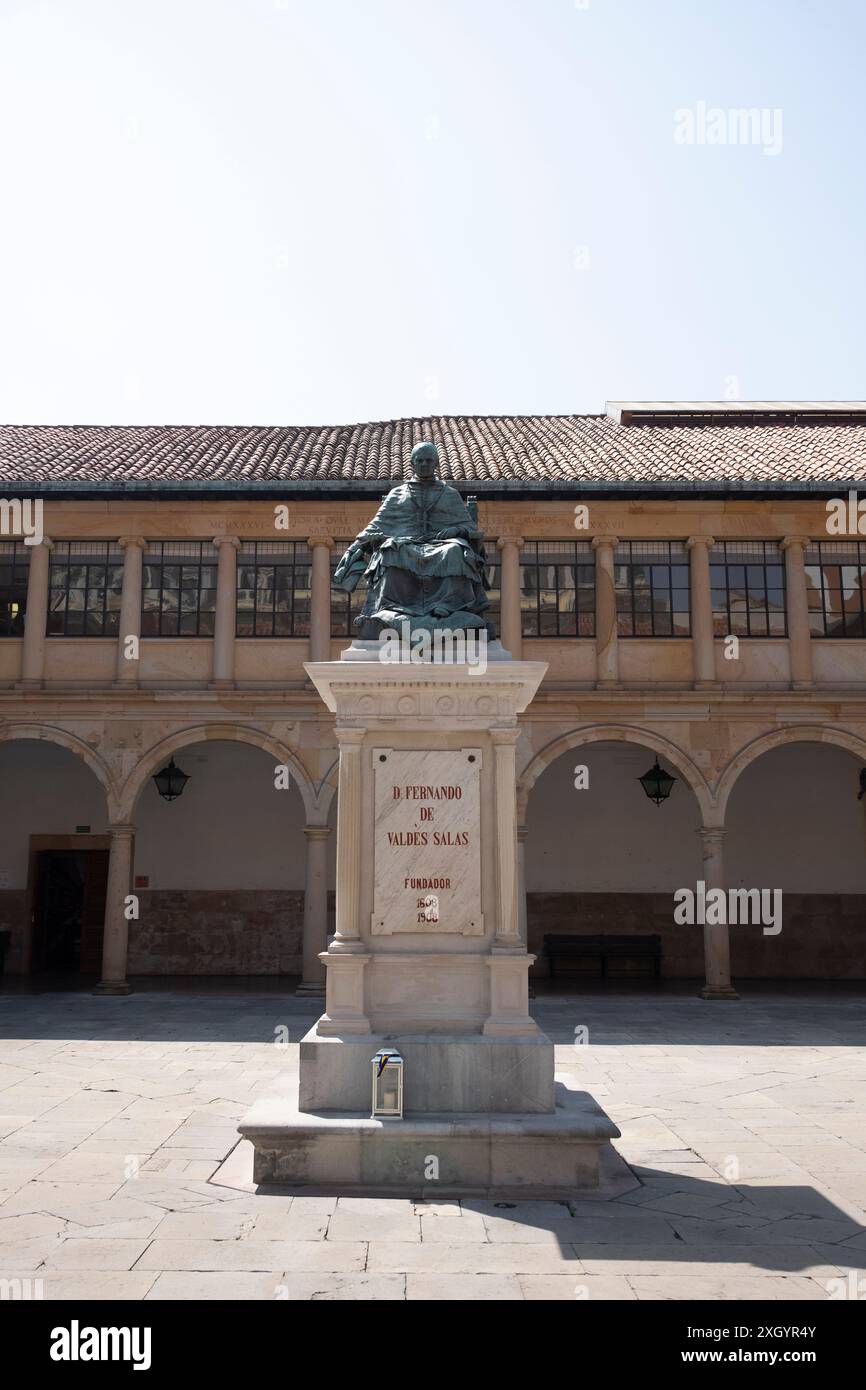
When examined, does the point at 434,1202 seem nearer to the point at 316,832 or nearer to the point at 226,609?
the point at 316,832

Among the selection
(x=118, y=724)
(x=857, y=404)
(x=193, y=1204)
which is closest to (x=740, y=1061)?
(x=193, y=1204)

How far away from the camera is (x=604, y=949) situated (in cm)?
1748

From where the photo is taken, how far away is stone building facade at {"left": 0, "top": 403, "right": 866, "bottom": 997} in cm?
1582

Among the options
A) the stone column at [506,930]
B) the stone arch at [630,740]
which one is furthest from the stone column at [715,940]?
the stone column at [506,930]

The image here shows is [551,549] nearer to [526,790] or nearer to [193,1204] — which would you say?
[526,790]

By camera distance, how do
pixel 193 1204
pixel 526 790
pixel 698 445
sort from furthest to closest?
pixel 698 445 < pixel 526 790 < pixel 193 1204

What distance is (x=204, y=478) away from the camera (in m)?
16.6

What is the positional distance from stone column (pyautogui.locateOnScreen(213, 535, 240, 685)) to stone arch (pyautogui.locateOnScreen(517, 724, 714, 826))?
479 centimetres

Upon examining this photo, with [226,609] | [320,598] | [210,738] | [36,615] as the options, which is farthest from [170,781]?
[320,598]

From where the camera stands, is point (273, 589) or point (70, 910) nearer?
point (273, 589)

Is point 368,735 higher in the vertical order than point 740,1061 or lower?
higher

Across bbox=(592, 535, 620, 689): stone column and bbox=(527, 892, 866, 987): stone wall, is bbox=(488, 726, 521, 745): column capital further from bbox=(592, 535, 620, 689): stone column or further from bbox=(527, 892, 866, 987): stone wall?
bbox=(527, 892, 866, 987): stone wall

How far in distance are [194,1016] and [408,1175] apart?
8.14m

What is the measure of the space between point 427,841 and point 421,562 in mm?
1854
